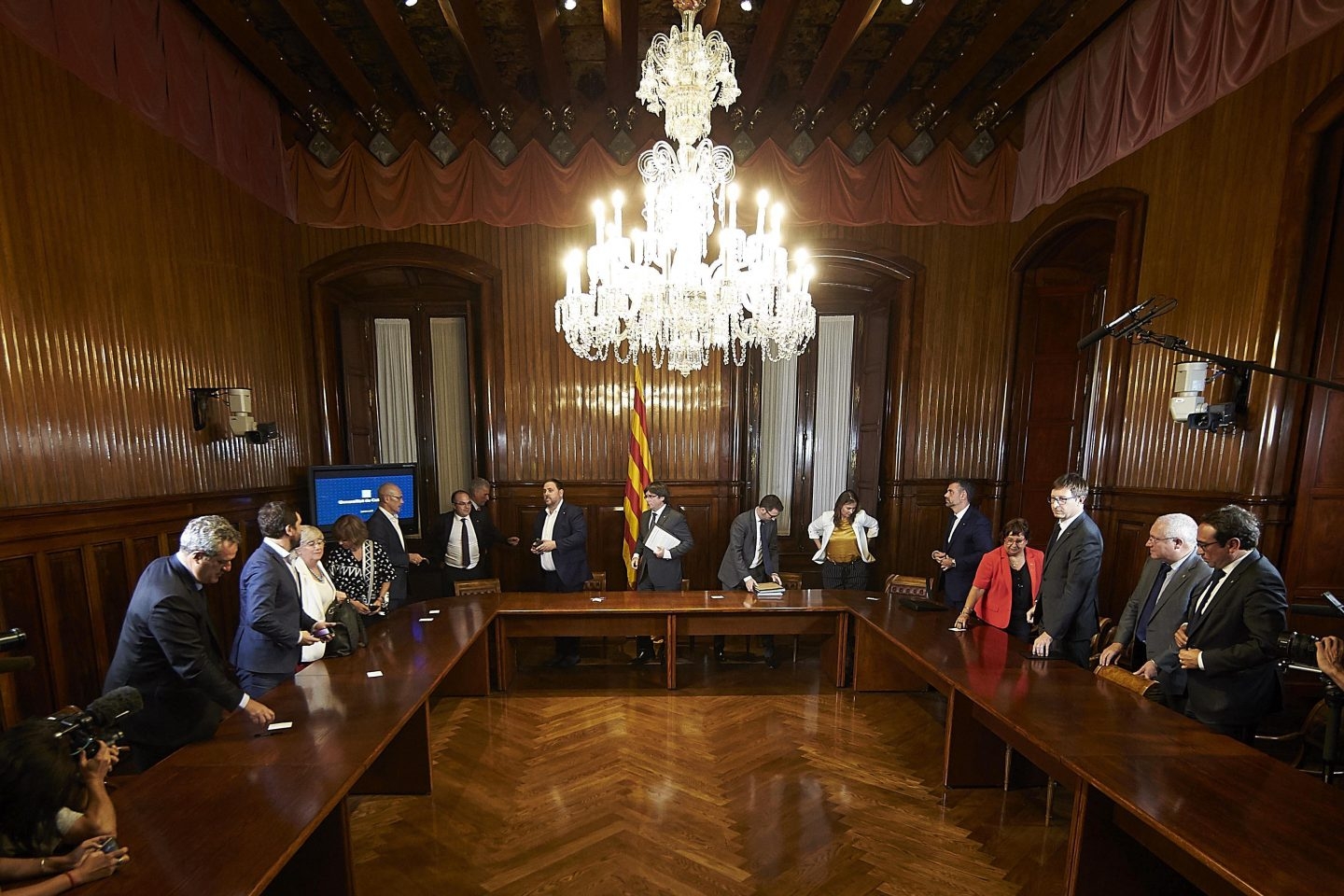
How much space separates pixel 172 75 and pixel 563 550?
14.8 ft

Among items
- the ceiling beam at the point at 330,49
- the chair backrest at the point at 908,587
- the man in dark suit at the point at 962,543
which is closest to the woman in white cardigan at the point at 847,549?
the chair backrest at the point at 908,587

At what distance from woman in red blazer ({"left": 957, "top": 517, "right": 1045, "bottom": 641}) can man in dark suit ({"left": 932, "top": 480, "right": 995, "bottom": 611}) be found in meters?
0.59

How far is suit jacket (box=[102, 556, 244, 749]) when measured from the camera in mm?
2205

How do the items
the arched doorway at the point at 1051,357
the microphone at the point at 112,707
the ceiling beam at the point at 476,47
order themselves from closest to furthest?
the microphone at the point at 112,707 < the ceiling beam at the point at 476,47 < the arched doorway at the point at 1051,357

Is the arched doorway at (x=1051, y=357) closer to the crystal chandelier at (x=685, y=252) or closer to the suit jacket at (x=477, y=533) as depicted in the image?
the crystal chandelier at (x=685, y=252)

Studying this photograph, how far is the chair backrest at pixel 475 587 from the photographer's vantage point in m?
4.61

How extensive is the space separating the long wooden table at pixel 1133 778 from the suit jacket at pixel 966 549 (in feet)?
3.69

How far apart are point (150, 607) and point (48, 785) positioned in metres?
0.87

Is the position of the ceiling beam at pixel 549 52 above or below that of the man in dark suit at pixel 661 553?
above

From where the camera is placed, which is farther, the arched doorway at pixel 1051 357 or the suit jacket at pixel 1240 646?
the arched doorway at pixel 1051 357

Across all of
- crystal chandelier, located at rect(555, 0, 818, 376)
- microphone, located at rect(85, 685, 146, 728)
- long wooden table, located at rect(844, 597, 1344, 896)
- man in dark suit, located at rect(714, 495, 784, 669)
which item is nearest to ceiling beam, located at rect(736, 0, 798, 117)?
crystal chandelier, located at rect(555, 0, 818, 376)

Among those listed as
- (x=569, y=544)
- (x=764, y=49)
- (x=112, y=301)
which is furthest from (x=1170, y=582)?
(x=112, y=301)

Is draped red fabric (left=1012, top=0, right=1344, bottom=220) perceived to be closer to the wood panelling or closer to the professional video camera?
the professional video camera

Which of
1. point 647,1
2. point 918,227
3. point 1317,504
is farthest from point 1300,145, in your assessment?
point 647,1
